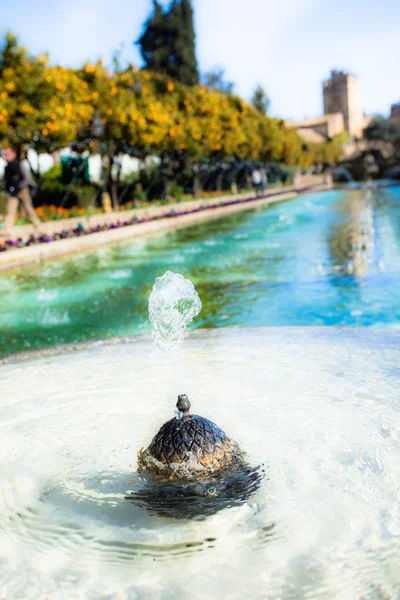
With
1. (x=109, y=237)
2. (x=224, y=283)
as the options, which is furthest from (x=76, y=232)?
(x=224, y=283)

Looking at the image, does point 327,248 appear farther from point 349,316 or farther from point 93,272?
point 349,316

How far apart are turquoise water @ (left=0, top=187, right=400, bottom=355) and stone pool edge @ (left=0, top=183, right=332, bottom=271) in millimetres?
498

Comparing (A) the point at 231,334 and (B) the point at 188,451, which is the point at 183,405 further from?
(A) the point at 231,334

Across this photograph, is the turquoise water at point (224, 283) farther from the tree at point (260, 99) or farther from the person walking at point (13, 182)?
the tree at point (260, 99)

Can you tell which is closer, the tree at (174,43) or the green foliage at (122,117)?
the green foliage at (122,117)

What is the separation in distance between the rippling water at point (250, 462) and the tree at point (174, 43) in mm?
49663

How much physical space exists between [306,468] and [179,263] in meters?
10.1

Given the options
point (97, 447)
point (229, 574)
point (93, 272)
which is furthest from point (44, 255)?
point (229, 574)

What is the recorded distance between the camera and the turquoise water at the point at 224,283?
8.16 meters

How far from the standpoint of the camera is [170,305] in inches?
164

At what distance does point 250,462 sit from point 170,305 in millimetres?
1028

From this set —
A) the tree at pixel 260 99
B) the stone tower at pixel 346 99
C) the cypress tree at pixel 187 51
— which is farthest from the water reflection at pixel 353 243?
the stone tower at pixel 346 99

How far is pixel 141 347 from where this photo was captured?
5.92m

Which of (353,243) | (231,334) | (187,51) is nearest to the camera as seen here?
(231,334)
